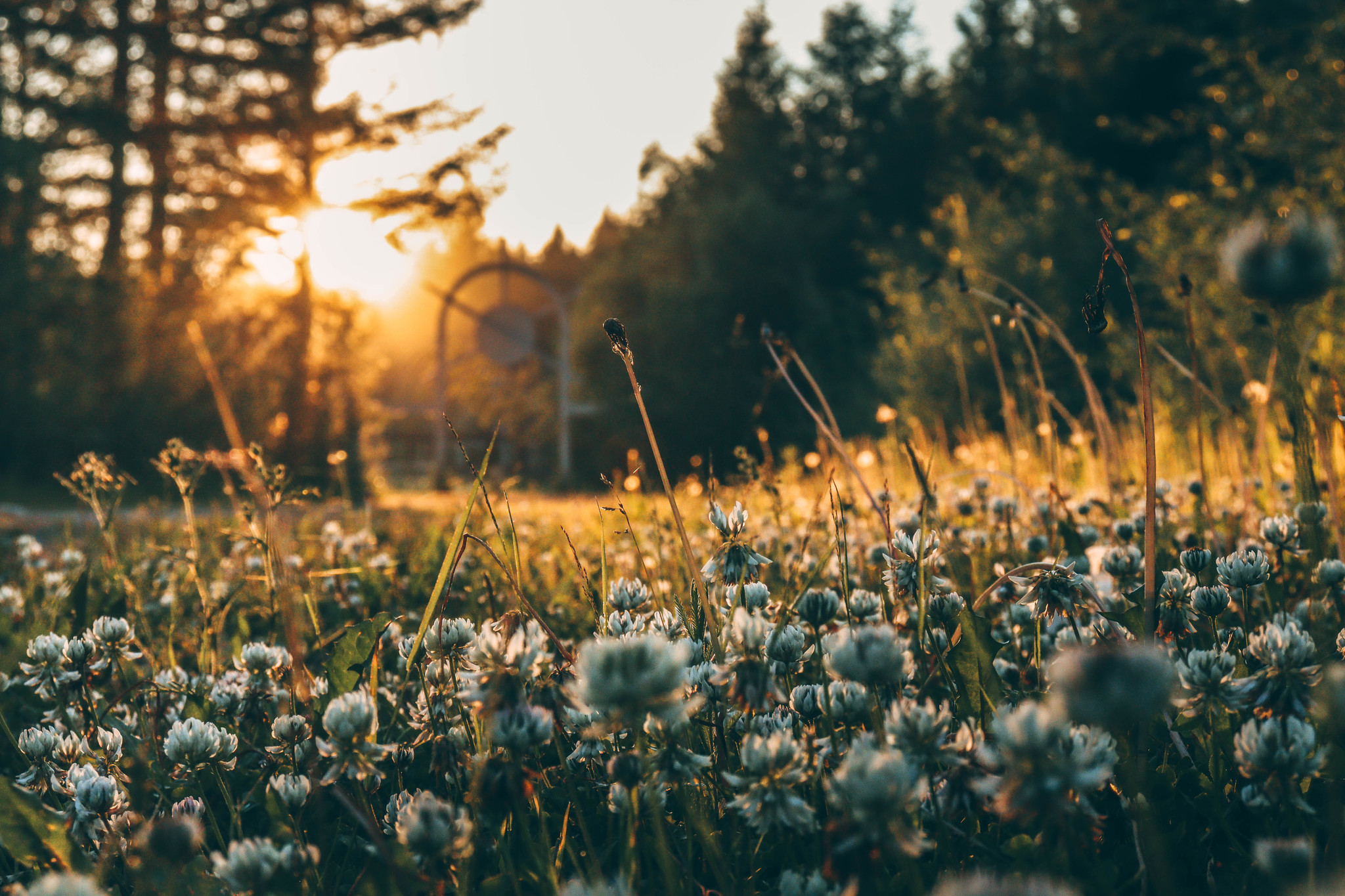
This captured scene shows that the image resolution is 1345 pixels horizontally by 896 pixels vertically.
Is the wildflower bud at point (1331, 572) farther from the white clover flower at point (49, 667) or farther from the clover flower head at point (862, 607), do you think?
the white clover flower at point (49, 667)

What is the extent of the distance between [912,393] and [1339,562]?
46.0 feet

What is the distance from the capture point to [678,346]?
63.7 feet

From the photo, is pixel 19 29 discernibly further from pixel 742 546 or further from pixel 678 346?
pixel 742 546

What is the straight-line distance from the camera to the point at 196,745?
1.24 metres

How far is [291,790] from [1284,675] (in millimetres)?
1289

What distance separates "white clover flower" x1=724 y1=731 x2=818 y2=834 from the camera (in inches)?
34.2

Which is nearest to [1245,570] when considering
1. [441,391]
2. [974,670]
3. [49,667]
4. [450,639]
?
[974,670]

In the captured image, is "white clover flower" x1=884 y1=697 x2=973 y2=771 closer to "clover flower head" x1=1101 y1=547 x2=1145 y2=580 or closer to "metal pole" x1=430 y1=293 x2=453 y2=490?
"clover flower head" x1=1101 y1=547 x2=1145 y2=580

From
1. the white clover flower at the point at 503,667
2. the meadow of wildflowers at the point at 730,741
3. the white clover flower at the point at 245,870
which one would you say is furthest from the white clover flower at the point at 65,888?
the white clover flower at the point at 503,667

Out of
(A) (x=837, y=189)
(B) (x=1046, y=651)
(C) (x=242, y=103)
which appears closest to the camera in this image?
(B) (x=1046, y=651)

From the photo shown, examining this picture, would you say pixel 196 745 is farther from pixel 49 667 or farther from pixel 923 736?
pixel 923 736

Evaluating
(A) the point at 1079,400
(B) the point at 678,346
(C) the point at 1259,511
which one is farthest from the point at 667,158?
(C) the point at 1259,511

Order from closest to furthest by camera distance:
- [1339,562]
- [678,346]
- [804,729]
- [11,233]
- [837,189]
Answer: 1. [804,729]
2. [1339,562]
3. [11,233]
4. [678,346]
5. [837,189]

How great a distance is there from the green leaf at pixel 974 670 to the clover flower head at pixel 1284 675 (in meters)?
0.34
